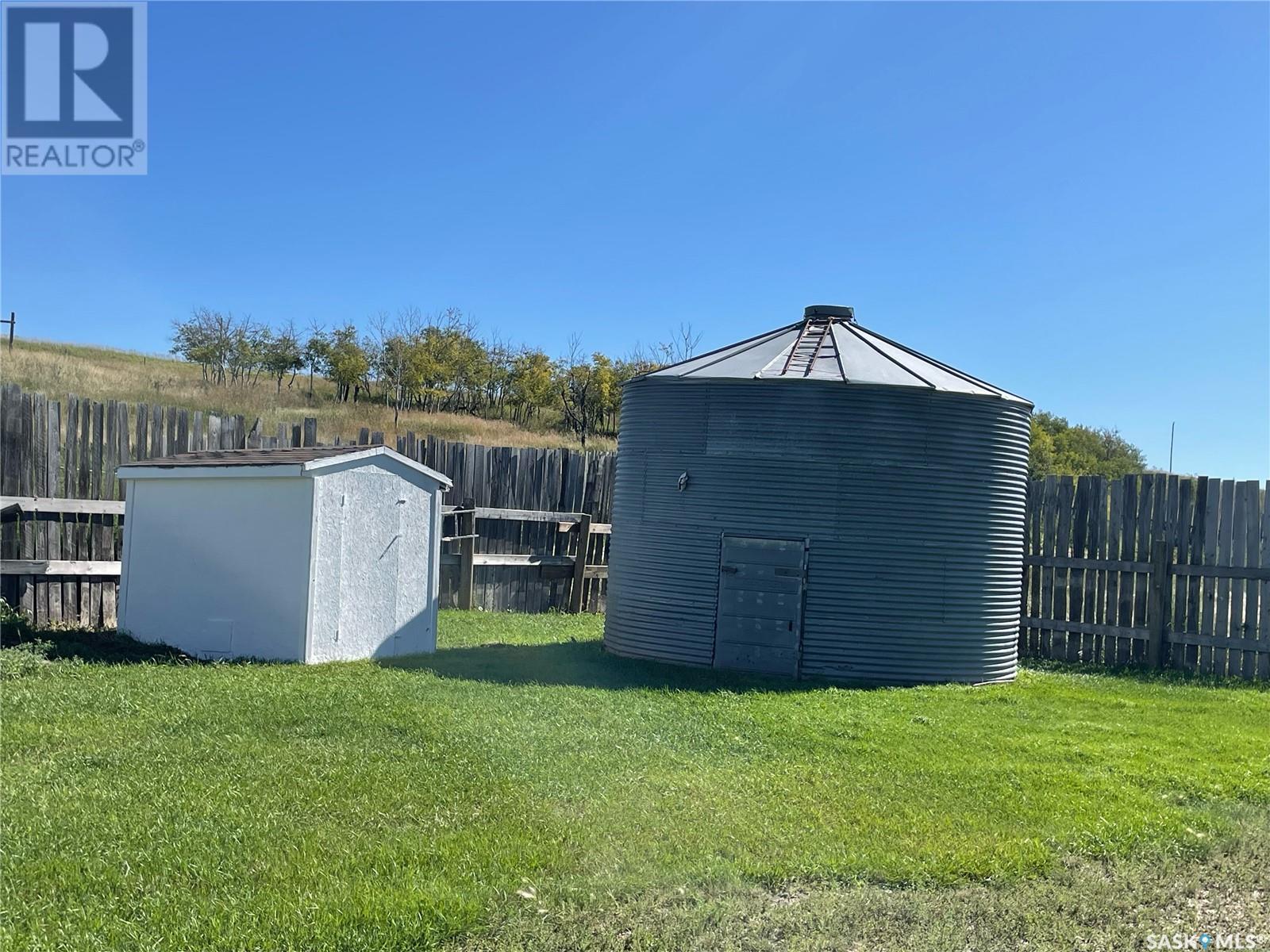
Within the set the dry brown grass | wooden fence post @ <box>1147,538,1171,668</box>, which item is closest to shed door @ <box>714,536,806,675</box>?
wooden fence post @ <box>1147,538,1171,668</box>

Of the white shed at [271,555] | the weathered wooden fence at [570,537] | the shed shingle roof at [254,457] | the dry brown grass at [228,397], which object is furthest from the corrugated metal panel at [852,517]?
the dry brown grass at [228,397]

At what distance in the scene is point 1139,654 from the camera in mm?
14594

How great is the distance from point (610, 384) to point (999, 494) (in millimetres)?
35541

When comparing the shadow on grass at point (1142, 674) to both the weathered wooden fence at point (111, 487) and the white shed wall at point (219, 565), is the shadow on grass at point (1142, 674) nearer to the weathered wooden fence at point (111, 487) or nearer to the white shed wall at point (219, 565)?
the weathered wooden fence at point (111, 487)

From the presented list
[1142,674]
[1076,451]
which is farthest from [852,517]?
[1076,451]

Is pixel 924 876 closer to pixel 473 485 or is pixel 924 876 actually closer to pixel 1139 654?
pixel 1139 654

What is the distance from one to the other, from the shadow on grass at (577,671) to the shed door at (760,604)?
0.25 metres

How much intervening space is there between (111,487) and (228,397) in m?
31.6

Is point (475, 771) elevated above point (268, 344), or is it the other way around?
point (268, 344)

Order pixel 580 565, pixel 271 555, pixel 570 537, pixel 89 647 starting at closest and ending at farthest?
1. pixel 89 647
2. pixel 271 555
3. pixel 580 565
4. pixel 570 537

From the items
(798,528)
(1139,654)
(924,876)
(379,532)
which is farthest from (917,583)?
(924,876)

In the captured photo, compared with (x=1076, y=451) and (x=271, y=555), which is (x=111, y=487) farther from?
(x=1076, y=451)

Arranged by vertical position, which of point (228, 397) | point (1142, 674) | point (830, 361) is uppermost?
point (228, 397)

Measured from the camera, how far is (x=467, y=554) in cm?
1616
